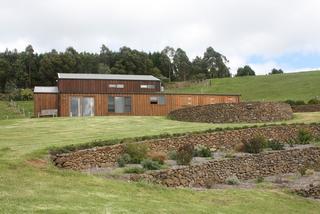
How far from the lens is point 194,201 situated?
11672 millimetres

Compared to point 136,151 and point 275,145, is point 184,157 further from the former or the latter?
point 275,145

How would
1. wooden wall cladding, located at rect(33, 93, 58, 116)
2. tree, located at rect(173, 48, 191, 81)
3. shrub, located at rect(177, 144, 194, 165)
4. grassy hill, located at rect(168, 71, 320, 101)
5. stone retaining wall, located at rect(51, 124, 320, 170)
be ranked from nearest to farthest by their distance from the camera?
1. stone retaining wall, located at rect(51, 124, 320, 170)
2. shrub, located at rect(177, 144, 194, 165)
3. wooden wall cladding, located at rect(33, 93, 58, 116)
4. grassy hill, located at rect(168, 71, 320, 101)
5. tree, located at rect(173, 48, 191, 81)

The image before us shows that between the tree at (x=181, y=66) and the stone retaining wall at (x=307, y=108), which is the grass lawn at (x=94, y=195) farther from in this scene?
the tree at (x=181, y=66)

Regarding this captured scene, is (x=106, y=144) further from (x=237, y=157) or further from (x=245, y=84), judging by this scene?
(x=245, y=84)

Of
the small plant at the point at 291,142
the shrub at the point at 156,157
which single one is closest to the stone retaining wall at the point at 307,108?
the small plant at the point at 291,142

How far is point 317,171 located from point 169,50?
299 ft

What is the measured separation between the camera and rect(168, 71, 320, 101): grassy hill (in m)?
57.1

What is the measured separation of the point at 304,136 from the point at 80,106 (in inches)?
712

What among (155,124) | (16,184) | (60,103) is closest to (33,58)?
(60,103)

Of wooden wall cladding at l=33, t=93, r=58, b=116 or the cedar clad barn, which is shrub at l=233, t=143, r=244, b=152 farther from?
wooden wall cladding at l=33, t=93, r=58, b=116

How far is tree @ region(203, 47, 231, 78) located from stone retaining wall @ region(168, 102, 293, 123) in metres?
77.8

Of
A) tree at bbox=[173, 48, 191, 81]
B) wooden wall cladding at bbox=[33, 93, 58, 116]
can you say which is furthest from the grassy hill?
tree at bbox=[173, 48, 191, 81]

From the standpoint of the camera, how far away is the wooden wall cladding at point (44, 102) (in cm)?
3750

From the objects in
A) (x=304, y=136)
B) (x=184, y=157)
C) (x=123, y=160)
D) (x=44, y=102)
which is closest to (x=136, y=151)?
(x=123, y=160)
